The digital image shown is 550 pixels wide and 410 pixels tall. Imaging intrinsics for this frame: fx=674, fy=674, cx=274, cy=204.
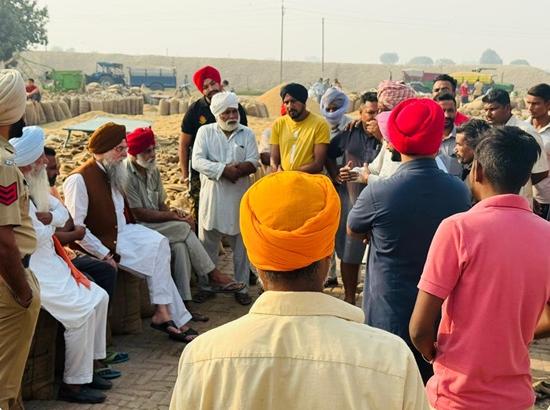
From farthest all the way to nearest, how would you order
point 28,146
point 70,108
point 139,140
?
1. point 70,108
2. point 139,140
3. point 28,146

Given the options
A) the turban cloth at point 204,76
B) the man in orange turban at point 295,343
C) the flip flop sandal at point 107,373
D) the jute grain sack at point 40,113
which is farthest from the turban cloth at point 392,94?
the jute grain sack at point 40,113

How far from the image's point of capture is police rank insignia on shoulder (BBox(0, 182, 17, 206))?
299 centimetres

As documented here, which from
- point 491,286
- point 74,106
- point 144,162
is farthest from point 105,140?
point 74,106

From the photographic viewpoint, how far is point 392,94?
16.0ft

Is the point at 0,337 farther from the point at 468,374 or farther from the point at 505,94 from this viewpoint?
the point at 505,94

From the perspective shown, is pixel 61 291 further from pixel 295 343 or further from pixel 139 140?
pixel 295 343

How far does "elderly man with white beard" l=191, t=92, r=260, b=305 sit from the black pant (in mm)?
1363

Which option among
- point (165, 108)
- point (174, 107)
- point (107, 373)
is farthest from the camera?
point (174, 107)

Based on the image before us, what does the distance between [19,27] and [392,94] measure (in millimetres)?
55904

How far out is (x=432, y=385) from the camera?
99.3 inches

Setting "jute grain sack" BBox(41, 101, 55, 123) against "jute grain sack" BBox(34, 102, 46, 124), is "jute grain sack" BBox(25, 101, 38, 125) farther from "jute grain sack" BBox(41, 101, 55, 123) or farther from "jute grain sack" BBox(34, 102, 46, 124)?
"jute grain sack" BBox(41, 101, 55, 123)

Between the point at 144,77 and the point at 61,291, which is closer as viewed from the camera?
the point at 61,291

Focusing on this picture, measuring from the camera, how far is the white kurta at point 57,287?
4176 millimetres

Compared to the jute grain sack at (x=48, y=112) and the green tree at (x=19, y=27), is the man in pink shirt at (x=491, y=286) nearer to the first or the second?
the jute grain sack at (x=48, y=112)
